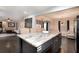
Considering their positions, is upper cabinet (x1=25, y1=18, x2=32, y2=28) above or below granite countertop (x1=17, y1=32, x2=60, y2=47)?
above

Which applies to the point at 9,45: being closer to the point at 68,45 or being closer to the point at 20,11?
the point at 20,11

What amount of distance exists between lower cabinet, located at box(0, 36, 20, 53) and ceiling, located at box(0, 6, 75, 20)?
344 millimetres

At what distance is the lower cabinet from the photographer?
158 centimetres

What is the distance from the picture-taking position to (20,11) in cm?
162

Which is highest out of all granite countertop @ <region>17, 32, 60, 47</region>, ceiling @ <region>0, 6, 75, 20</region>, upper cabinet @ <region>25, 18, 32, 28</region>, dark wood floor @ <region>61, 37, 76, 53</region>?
ceiling @ <region>0, 6, 75, 20</region>

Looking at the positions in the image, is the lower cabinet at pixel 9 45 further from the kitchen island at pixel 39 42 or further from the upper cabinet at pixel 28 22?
the upper cabinet at pixel 28 22

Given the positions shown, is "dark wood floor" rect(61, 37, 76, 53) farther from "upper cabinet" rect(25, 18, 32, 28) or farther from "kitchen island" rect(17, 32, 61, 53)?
"upper cabinet" rect(25, 18, 32, 28)

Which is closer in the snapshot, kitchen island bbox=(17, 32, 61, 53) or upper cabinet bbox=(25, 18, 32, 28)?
kitchen island bbox=(17, 32, 61, 53)

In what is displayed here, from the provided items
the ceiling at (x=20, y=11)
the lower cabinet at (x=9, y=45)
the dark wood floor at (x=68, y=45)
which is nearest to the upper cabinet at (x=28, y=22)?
the ceiling at (x=20, y=11)

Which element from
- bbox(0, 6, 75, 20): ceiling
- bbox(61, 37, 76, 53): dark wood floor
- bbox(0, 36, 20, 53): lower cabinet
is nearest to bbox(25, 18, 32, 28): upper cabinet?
bbox(0, 6, 75, 20): ceiling

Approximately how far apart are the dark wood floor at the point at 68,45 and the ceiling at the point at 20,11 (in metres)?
0.55
